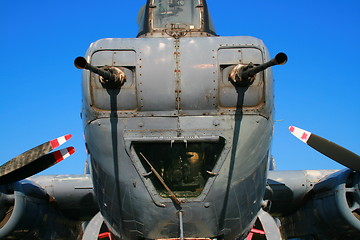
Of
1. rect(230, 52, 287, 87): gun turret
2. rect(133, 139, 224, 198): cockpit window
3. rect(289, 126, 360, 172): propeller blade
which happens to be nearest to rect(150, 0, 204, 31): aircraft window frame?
rect(230, 52, 287, 87): gun turret

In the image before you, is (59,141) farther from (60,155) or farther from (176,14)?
(176,14)

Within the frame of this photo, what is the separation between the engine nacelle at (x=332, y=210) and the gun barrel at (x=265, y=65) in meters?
3.90

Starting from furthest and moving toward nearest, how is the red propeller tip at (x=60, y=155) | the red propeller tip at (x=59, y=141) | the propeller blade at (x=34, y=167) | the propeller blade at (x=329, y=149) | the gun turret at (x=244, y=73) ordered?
the red propeller tip at (x=60, y=155)
the propeller blade at (x=34, y=167)
the red propeller tip at (x=59, y=141)
the propeller blade at (x=329, y=149)
the gun turret at (x=244, y=73)

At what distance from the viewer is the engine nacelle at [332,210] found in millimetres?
8430

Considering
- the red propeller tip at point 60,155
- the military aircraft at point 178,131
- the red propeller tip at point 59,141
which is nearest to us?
the military aircraft at point 178,131

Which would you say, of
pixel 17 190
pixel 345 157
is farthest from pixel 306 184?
pixel 17 190

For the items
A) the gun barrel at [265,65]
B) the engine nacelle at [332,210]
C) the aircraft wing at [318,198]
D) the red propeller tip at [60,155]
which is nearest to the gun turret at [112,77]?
the gun barrel at [265,65]

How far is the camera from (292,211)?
10242 millimetres

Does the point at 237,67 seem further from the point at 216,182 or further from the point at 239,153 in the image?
the point at 216,182

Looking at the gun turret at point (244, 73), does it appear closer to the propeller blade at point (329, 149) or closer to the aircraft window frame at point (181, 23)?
the aircraft window frame at point (181, 23)

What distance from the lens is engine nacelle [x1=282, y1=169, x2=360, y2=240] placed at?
843cm

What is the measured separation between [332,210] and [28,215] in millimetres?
6050

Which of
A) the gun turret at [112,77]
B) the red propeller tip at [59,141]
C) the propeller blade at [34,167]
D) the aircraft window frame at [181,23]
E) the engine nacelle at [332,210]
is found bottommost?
the engine nacelle at [332,210]

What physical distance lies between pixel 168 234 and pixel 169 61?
244cm
